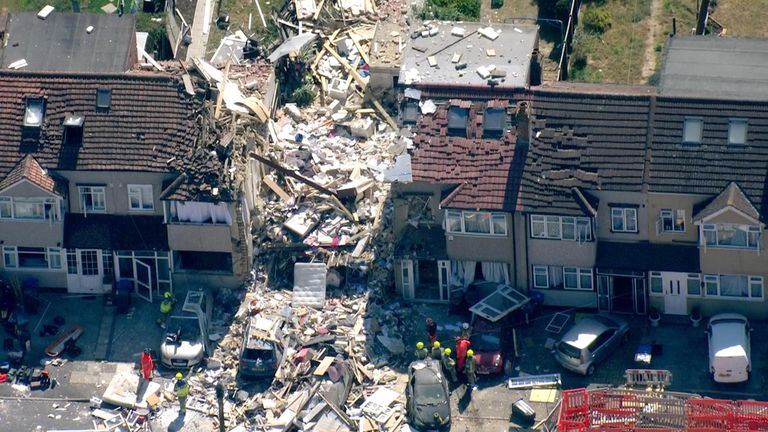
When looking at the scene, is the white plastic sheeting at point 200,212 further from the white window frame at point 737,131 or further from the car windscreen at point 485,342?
the white window frame at point 737,131

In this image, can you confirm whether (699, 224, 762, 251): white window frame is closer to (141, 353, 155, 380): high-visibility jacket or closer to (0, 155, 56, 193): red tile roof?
(141, 353, 155, 380): high-visibility jacket

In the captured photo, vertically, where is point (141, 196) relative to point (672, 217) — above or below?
above

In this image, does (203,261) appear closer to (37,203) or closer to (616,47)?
(37,203)

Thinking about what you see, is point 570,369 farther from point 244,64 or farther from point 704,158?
point 244,64

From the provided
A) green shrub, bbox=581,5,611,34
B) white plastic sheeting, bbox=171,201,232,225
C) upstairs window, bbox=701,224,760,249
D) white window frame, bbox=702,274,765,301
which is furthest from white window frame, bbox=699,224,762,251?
white plastic sheeting, bbox=171,201,232,225

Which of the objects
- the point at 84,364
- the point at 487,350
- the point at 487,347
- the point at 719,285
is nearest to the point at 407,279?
the point at 487,347

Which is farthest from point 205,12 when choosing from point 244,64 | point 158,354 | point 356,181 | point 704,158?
point 704,158
